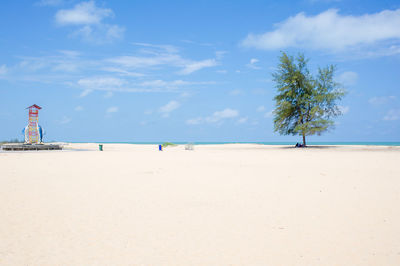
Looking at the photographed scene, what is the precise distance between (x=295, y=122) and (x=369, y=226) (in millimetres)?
33066

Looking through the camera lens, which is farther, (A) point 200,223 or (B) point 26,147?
(B) point 26,147

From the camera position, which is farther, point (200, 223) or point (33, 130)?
point (33, 130)

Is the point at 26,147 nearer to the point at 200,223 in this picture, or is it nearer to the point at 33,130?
the point at 33,130

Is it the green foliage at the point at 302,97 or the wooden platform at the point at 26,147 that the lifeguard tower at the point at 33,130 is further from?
the green foliage at the point at 302,97

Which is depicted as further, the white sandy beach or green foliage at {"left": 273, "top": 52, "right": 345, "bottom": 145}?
green foliage at {"left": 273, "top": 52, "right": 345, "bottom": 145}

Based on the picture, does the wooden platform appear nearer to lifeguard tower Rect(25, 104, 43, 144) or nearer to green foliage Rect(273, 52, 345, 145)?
lifeguard tower Rect(25, 104, 43, 144)

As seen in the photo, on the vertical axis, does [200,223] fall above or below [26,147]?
below

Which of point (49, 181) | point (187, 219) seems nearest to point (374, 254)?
point (187, 219)

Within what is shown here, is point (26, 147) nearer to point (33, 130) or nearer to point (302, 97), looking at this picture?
point (33, 130)

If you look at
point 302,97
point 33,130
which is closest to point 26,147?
point 33,130

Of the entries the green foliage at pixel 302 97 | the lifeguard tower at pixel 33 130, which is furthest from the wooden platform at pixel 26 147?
the green foliage at pixel 302 97

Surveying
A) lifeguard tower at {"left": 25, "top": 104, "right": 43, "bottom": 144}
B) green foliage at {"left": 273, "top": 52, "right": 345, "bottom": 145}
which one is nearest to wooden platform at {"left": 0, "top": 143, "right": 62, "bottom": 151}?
lifeguard tower at {"left": 25, "top": 104, "right": 43, "bottom": 144}

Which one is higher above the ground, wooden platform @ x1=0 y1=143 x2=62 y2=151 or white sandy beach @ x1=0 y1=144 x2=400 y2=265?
wooden platform @ x1=0 y1=143 x2=62 y2=151

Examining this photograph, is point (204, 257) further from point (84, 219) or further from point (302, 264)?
point (84, 219)
